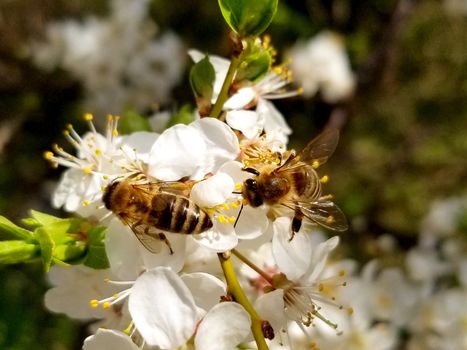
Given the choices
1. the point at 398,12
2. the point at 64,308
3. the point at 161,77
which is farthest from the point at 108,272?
the point at 398,12

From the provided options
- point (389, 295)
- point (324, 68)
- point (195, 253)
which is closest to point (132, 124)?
point (195, 253)

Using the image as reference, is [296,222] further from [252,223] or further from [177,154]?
[177,154]

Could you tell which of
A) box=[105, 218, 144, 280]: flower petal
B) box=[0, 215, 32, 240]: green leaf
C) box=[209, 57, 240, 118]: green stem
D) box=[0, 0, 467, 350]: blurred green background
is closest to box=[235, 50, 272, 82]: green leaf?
box=[209, 57, 240, 118]: green stem

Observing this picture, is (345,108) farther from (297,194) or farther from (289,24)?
(297,194)

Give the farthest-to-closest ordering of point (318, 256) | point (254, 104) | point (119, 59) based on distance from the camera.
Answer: point (119, 59) < point (254, 104) < point (318, 256)

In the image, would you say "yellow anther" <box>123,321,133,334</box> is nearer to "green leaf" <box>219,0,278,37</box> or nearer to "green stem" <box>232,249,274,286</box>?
"green stem" <box>232,249,274,286</box>
